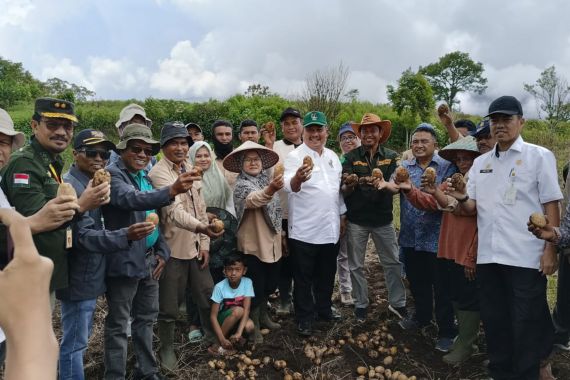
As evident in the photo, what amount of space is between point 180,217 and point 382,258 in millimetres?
2101

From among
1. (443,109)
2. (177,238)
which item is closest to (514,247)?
(443,109)

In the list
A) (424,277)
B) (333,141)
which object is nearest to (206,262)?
(424,277)

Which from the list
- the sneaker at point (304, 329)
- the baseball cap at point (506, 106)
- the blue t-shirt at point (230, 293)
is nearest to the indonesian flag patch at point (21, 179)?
the blue t-shirt at point (230, 293)

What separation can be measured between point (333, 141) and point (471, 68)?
39.4m

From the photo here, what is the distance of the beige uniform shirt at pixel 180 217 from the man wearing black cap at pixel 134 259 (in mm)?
159

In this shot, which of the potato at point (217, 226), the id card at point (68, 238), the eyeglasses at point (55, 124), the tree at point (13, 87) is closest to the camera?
the id card at point (68, 238)

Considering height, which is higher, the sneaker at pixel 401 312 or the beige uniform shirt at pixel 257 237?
the beige uniform shirt at pixel 257 237

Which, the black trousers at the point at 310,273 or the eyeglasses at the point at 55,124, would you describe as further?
the black trousers at the point at 310,273

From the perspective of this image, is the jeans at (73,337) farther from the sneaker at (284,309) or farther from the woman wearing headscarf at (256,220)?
the sneaker at (284,309)

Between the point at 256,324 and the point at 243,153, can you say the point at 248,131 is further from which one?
the point at 256,324

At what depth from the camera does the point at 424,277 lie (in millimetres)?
3713

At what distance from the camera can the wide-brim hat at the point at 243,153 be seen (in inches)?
139

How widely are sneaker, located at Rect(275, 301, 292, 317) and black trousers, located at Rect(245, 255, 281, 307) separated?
550 millimetres

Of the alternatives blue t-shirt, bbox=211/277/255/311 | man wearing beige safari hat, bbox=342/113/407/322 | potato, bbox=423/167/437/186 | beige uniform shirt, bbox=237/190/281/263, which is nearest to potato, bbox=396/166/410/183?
potato, bbox=423/167/437/186
